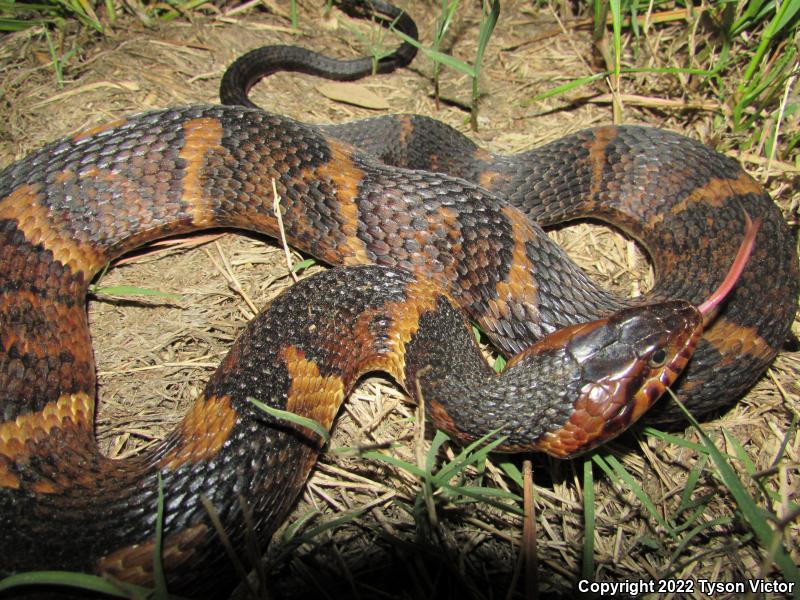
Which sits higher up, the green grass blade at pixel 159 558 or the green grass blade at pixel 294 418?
the green grass blade at pixel 294 418

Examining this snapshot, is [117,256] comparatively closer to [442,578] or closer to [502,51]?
[442,578]

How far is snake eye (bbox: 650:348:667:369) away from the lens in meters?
2.99

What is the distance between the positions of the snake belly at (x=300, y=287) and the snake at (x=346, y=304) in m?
0.01

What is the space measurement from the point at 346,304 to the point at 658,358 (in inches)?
67.0

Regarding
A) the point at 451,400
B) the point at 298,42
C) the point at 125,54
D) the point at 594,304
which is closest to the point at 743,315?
the point at 594,304

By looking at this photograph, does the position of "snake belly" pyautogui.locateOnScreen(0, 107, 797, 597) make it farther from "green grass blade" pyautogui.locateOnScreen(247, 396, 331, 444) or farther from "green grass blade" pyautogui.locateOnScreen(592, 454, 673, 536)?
"green grass blade" pyautogui.locateOnScreen(592, 454, 673, 536)

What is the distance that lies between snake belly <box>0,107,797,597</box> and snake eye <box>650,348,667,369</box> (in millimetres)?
340

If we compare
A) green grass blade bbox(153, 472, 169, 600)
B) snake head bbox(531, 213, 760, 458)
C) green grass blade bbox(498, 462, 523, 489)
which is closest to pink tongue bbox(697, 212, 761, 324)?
snake head bbox(531, 213, 760, 458)

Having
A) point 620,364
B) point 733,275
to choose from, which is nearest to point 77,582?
point 620,364

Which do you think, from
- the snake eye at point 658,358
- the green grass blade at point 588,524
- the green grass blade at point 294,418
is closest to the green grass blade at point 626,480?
the green grass blade at point 588,524

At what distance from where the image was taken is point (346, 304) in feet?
11.4

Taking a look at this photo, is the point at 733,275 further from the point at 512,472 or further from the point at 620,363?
the point at 512,472

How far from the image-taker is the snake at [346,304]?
2740 mm

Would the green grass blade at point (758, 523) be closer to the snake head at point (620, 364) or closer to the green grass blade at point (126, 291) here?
the snake head at point (620, 364)
